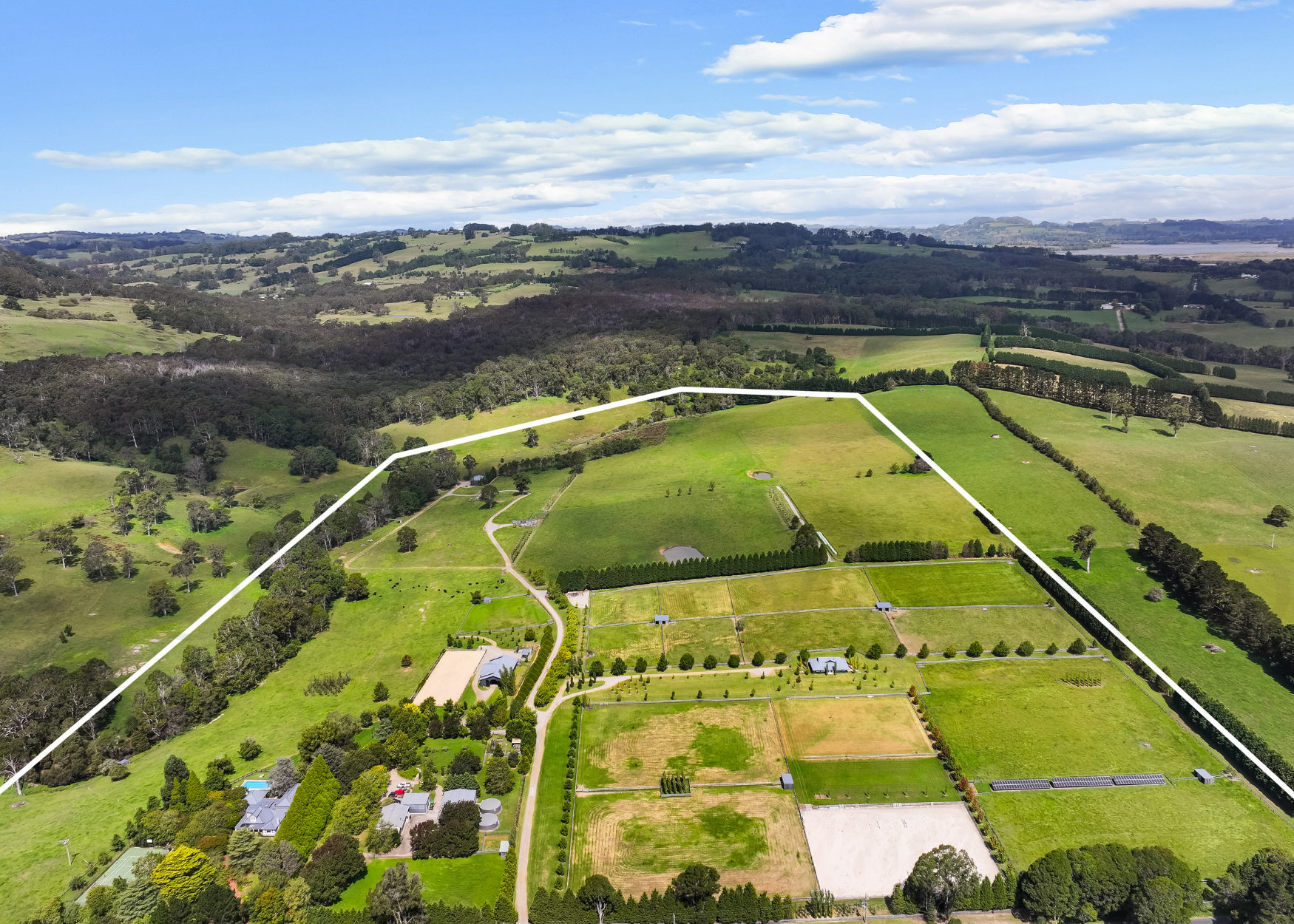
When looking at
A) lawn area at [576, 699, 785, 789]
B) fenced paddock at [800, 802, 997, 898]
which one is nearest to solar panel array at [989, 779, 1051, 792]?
fenced paddock at [800, 802, 997, 898]

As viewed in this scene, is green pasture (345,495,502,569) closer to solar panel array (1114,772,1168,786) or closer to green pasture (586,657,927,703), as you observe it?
green pasture (586,657,927,703)

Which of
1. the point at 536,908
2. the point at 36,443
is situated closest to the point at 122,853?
the point at 536,908

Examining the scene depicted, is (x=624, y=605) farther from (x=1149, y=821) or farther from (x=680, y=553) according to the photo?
(x=1149, y=821)

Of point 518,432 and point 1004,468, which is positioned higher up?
point 1004,468

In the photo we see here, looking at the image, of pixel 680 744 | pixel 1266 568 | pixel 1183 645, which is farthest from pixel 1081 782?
pixel 1266 568

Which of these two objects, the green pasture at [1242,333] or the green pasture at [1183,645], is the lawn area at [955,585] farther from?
the green pasture at [1242,333]
